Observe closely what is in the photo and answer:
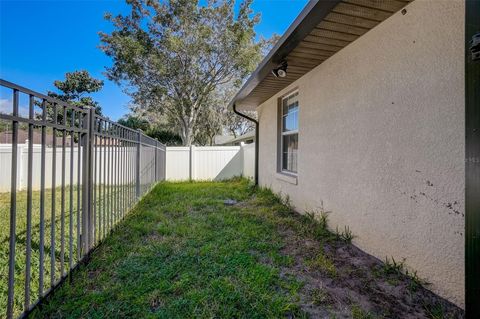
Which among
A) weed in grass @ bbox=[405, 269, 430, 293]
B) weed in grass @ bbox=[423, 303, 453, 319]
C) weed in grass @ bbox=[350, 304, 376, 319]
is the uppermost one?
weed in grass @ bbox=[405, 269, 430, 293]

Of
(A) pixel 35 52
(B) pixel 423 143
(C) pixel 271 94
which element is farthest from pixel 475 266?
(A) pixel 35 52

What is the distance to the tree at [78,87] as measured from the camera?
18.0 meters

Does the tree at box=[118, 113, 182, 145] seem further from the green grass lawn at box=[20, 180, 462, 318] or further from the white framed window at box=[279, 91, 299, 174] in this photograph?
the green grass lawn at box=[20, 180, 462, 318]

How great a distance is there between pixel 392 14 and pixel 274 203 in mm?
3694

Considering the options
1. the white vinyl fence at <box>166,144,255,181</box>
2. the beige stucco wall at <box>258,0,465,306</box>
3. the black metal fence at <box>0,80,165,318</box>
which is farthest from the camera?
the white vinyl fence at <box>166,144,255,181</box>

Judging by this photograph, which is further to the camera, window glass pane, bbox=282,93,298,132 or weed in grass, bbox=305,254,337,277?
window glass pane, bbox=282,93,298,132

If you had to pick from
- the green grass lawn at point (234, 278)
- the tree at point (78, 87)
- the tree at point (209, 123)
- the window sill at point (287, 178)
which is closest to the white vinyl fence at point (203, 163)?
the window sill at point (287, 178)

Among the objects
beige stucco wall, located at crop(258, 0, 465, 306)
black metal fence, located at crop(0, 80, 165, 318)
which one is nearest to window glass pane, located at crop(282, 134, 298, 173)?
beige stucco wall, located at crop(258, 0, 465, 306)

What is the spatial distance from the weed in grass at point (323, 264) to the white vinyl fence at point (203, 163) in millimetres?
6810

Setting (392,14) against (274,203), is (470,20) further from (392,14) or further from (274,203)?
(274,203)

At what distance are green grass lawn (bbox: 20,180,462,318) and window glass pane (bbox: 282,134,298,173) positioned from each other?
1.56 m

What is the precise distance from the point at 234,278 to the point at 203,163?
766 centimetres

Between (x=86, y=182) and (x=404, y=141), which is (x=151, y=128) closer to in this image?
(x=86, y=182)

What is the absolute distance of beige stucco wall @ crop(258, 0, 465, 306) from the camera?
178cm
